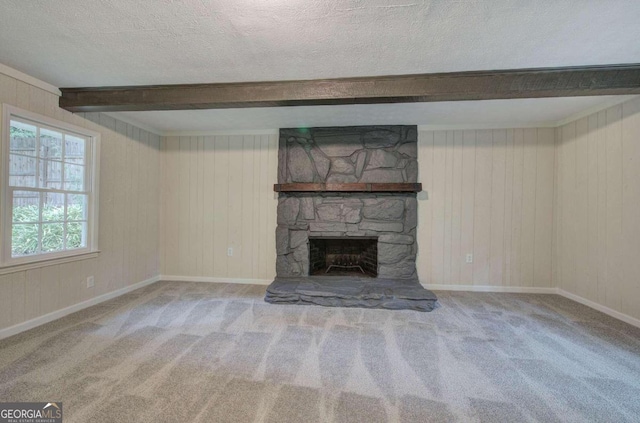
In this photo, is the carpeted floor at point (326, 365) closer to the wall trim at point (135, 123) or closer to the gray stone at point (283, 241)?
the gray stone at point (283, 241)

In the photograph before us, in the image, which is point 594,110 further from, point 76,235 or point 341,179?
point 76,235

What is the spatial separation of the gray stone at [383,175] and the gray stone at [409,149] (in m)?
0.26

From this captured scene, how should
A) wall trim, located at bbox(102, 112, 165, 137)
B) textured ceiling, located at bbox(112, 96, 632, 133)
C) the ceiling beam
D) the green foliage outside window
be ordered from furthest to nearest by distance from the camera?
wall trim, located at bbox(102, 112, 165, 137) → textured ceiling, located at bbox(112, 96, 632, 133) → the green foliage outside window → the ceiling beam

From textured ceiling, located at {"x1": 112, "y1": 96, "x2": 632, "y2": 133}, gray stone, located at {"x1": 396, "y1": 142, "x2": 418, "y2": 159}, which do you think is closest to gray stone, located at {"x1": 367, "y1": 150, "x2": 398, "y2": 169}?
gray stone, located at {"x1": 396, "y1": 142, "x2": 418, "y2": 159}

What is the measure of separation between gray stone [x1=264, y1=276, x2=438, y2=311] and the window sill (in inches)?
77.2

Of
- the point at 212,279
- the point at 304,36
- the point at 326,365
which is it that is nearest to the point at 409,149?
the point at 304,36

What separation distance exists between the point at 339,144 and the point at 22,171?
3.18 meters

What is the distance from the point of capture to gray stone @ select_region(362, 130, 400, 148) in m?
3.54

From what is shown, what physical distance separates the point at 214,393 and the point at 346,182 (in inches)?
105

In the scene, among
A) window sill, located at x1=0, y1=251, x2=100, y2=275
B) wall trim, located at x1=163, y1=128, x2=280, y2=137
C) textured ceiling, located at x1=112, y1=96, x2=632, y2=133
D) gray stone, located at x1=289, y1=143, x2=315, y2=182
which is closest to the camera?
window sill, located at x1=0, y1=251, x2=100, y2=275

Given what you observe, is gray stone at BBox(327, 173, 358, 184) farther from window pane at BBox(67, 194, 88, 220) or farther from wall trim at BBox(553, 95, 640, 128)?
window pane at BBox(67, 194, 88, 220)

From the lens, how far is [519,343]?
2.17 metres

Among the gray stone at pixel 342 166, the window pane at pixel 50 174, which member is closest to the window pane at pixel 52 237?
the window pane at pixel 50 174

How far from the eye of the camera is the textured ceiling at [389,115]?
2.84m
